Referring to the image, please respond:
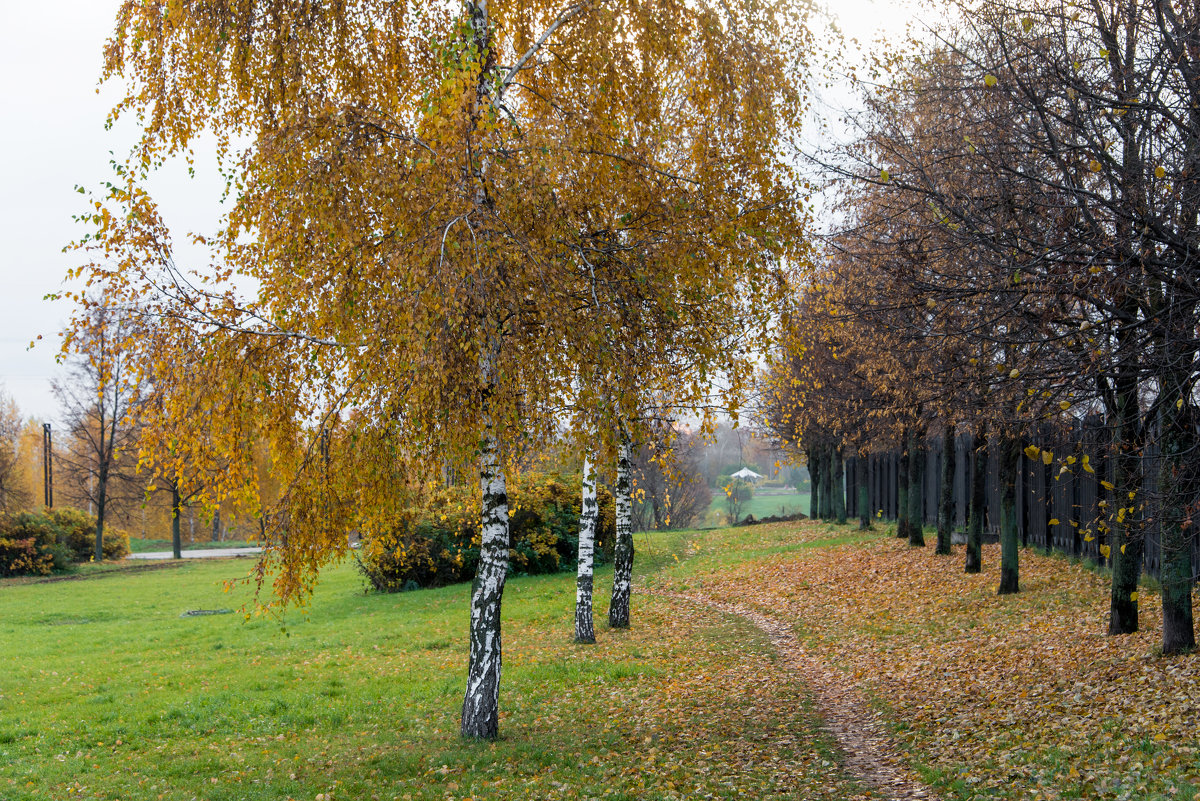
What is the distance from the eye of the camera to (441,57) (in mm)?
6355

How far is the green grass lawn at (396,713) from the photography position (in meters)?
7.14

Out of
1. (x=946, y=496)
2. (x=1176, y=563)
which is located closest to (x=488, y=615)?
(x=1176, y=563)

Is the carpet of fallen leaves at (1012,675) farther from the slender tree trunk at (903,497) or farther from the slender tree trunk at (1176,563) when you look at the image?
the slender tree trunk at (903,497)

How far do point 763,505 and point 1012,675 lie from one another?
77.2 m

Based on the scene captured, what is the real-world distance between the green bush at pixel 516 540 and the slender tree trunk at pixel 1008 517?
1143 cm

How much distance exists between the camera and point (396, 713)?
9.79m

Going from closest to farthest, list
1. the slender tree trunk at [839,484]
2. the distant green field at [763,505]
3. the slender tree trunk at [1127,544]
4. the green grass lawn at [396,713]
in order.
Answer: the green grass lawn at [396,713] → the slender tree trunk at [1127,544] → the slender tree trunk at [839,484] → the distant green field at [763,505]

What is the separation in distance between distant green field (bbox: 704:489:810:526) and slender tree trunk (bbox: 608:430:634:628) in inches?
1924

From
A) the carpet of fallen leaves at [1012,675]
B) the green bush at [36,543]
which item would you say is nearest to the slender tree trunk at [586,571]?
the carpet of fallen leaves at [1012,675]

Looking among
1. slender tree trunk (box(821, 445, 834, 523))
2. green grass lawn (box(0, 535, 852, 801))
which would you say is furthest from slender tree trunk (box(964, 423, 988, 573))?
slender tree trunk (box(821, 445, 834, 523))

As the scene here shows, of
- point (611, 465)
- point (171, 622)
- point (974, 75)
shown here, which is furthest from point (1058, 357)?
point (171, 622)

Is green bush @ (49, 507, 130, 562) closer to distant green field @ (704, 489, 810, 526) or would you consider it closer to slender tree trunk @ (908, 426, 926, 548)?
slender tree trunk @ (908, 426, 926, 548)

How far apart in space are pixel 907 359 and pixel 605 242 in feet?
26.2

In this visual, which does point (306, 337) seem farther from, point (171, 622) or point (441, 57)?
point (171, 622)
